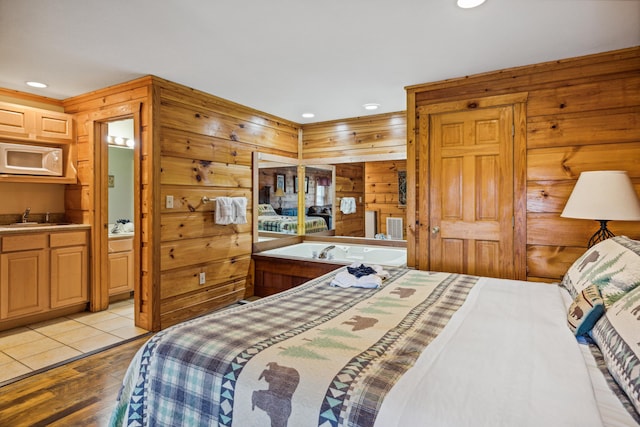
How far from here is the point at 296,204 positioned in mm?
4879

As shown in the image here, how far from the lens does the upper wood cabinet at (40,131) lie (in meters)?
3.34

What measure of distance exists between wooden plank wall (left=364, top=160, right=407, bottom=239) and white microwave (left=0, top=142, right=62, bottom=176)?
337 cm

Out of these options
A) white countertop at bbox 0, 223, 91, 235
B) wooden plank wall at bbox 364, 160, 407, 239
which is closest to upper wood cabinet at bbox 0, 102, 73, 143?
Result: white countertop at bbox 0, 223, 91, 235

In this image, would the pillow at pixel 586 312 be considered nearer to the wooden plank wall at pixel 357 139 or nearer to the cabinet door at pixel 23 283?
the wooden plank wall at pixel 357 139

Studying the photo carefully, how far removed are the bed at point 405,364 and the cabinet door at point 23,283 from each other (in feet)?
8.67

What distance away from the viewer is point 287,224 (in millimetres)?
4758

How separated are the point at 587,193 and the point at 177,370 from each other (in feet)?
8.23

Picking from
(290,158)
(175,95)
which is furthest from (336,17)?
(290,158)

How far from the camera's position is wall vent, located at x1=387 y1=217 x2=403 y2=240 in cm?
427

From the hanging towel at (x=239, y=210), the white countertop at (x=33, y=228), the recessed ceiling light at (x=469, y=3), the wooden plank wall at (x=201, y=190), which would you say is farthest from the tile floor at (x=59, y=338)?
the recessed ceiling light at (x=469, y=3)

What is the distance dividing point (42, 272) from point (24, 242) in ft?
1.08

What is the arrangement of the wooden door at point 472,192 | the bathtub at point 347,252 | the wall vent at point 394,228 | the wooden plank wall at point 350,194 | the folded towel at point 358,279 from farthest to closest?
the wooden plank wall at point 350,194, the wall vent at point 394,228, the bathtub at point 347,252, the wooden door at point 472,192, the folded towel at point 358,279

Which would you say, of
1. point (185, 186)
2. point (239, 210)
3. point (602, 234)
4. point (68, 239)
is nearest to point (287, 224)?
point (239, 210)

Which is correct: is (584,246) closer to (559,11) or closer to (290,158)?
(559,11)
